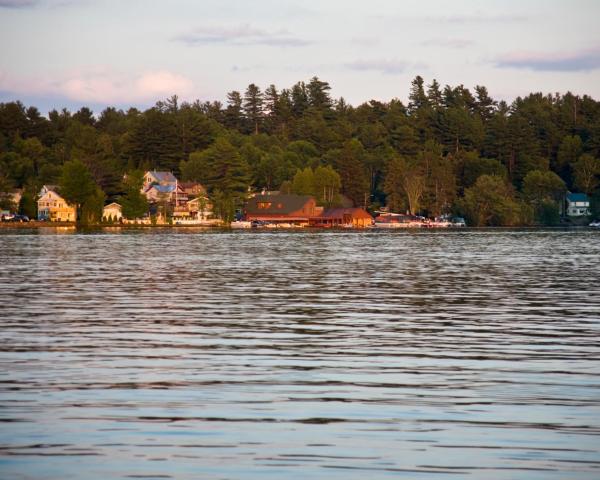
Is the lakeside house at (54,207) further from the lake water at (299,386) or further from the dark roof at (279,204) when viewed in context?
the lake water at (299,386)

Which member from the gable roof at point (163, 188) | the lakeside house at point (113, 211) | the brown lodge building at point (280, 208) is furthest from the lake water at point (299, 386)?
the gable roof at point (163, 188)

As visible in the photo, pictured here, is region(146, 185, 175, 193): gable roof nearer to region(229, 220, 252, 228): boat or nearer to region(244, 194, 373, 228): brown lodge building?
region(229, 220, 252, 228): boat

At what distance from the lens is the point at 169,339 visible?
21.3 metres

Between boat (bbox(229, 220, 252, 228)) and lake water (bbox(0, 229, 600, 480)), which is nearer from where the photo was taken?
lake water (bbox(0, 229, 600, 480))

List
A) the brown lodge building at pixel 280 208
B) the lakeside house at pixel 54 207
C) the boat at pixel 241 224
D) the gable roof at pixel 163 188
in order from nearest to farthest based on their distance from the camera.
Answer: the lakeside house at pixel 54 207 < the boat at pixel 241 224 < the brown lodge building at pixel 280 208 < the gable roof at pixel 163 188

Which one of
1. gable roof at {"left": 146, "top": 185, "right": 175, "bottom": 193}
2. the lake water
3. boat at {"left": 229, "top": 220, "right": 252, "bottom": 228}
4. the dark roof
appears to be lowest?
the lake water

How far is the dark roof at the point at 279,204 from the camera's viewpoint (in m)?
195

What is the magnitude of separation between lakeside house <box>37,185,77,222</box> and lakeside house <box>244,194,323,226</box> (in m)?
32.6

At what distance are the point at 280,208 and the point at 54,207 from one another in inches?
1614

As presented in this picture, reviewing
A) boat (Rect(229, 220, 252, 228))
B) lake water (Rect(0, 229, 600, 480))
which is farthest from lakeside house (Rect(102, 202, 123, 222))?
lake water (Rect(0, 229, 600, 480))

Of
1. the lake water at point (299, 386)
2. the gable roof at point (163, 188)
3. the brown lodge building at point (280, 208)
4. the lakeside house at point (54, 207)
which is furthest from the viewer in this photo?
the gable roof at point (163, 188)

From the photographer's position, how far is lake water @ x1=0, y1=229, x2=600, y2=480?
10.8 m

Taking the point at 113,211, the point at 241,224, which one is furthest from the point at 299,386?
A: the point at 241,224

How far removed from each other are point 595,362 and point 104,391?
827 cm
